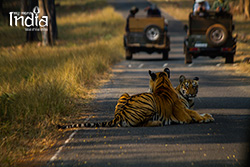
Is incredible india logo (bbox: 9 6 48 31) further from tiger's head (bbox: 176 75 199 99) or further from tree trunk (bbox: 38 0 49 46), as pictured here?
tiger's head (bbox: 176 75 199 99)

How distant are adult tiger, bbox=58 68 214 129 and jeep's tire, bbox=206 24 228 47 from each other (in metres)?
10.2

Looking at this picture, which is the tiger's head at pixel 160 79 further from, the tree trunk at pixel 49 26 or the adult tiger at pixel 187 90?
the tree trunk at pixel 49 26

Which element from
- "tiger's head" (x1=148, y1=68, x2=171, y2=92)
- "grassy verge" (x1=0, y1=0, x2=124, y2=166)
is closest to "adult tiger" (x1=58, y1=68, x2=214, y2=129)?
"tiger's head" (x1=148, y1=68, x2=171, y2=92)

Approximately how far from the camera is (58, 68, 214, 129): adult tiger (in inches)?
325

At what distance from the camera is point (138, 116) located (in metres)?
8.31

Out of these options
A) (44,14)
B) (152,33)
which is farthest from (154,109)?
(44,14)

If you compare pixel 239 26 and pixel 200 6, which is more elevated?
pixel 200 6

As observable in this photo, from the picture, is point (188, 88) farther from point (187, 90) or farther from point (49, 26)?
point (49, 26)

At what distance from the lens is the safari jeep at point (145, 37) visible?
21.7 m

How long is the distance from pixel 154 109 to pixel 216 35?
36.3 feet

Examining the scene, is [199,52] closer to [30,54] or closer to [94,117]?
[30,54]

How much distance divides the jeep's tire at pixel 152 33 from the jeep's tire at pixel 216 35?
11.0ft

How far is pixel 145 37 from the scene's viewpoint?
21.6m

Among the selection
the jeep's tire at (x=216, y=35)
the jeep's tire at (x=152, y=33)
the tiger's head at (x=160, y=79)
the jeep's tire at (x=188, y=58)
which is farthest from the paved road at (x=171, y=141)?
the jeep's tire at (x=152, y=33)
